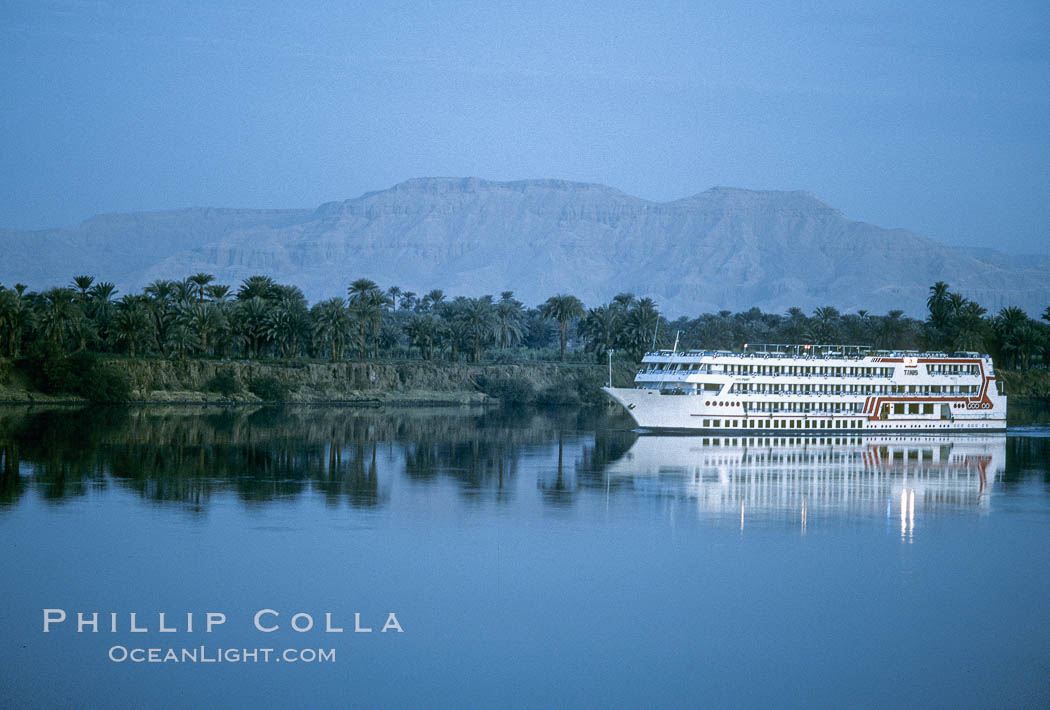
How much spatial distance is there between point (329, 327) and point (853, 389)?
5129 cm

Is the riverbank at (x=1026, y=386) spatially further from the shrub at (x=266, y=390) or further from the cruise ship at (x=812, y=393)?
the shrub at (x=266, y=390)

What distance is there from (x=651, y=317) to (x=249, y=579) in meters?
91.1

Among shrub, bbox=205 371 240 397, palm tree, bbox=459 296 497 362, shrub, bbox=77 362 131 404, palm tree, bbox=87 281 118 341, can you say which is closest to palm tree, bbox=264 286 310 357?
shrub, bbox=205 371 240 397

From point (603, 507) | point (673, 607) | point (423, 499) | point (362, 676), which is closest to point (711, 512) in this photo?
point (603, 507)

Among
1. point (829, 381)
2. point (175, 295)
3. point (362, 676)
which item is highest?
point (175, 295)

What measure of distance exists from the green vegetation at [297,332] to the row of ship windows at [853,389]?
38650 mm

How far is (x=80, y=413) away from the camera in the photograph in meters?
83.1

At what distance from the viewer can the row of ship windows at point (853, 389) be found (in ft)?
247

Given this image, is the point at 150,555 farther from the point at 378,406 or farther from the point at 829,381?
the point at 378,406

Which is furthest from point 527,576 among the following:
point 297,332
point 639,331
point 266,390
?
point 639,331

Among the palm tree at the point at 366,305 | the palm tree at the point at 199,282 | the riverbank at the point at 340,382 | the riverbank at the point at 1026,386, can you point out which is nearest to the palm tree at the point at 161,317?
the palm tree at the point at 199,282

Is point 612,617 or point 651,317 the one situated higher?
point 651,317

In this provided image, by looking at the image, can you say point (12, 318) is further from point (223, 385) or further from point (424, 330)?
point (424, 330)

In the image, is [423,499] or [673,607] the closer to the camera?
[673,607]
